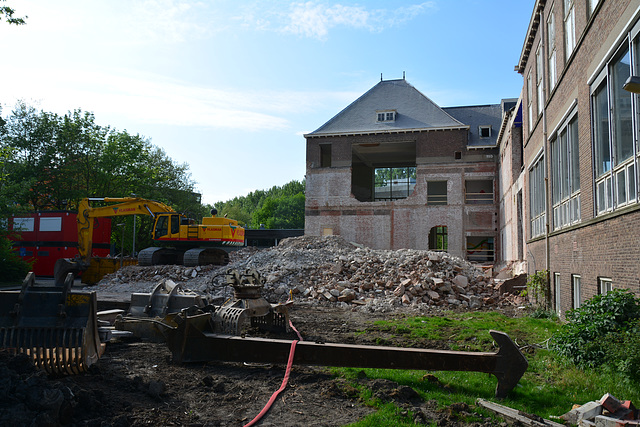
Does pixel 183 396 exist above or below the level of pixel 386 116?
below

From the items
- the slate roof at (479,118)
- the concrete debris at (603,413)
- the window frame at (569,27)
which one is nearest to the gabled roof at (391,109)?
the slate roof at (479,118)

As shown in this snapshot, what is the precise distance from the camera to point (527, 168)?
1844 cm

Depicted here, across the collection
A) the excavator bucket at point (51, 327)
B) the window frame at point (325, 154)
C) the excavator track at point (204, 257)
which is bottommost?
the excavator bucket at point (51, 327)

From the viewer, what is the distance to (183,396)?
540 cm

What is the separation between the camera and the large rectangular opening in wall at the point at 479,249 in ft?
118

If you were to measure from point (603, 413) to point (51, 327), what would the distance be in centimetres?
571

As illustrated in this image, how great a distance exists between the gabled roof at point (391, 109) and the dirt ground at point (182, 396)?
32.4m

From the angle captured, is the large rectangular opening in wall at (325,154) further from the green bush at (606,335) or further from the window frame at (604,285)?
the green bush at (606,335)

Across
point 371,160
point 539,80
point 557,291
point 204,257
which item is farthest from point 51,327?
point 371,160

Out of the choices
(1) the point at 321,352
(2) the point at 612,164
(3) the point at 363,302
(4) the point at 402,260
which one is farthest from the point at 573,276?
(4) the point at 402,260

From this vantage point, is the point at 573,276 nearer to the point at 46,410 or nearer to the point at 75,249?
the point at 46,410

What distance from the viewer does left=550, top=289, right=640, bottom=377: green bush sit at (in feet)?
20.0

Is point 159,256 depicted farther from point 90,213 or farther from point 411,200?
point 411,200

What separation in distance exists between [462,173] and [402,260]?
18366 millimetres
